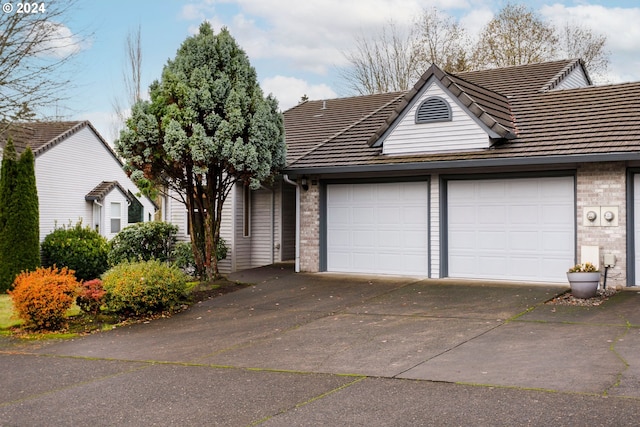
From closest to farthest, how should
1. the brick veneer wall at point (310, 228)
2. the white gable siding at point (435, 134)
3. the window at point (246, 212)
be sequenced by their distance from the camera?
the white gable siding at point (435, 134), the brick veneer wall at point (310, 228), the window at point (246, 212)

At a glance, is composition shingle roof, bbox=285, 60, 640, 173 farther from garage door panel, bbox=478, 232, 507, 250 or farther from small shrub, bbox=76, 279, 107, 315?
small shrub, bbox=76, 279, 107, 315

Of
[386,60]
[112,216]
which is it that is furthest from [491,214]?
[386,60]

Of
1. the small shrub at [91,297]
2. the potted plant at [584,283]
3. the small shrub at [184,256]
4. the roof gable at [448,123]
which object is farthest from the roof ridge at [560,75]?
the small shrub at [91,297]

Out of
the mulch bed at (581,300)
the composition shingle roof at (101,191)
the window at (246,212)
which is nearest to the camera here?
the mulch bed at (581,300)

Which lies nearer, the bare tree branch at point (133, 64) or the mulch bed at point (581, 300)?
the mulch bed at point (581, 300)

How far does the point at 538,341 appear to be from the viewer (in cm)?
895

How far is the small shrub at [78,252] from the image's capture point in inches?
861

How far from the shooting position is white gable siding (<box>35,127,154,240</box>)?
24.1m

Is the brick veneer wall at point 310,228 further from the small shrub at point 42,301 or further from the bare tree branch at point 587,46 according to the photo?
the bare tree branch at point 587,46

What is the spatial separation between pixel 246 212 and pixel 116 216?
10442 millimetres

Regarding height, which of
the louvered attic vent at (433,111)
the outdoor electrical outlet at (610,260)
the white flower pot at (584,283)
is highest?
the louvered attic vent at (433,111)

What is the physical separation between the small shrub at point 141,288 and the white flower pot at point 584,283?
709 centimetres

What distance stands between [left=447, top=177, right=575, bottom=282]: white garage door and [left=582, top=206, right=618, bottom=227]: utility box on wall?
1.21 ft

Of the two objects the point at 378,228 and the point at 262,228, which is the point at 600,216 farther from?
the point at 262,228
